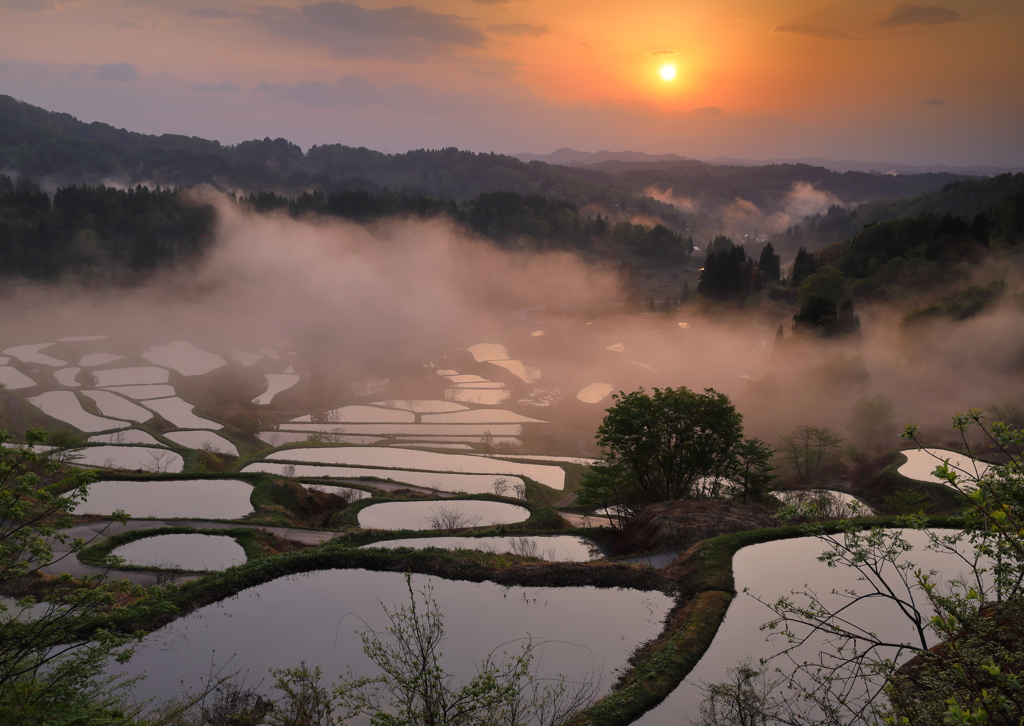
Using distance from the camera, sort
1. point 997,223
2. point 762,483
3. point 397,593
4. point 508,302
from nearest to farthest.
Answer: point 397,593 → point 762,483 → point 997,223 → point 508,302

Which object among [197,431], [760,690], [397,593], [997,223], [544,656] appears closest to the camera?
[760,690]

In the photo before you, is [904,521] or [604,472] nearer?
[904,521]

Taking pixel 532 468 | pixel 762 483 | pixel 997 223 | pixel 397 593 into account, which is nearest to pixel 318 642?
pixel 397 593

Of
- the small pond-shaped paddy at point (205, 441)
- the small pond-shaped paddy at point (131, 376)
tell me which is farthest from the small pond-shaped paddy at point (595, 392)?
the small pond-shaped paddy at point (131, 376)

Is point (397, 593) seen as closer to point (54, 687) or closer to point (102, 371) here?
point (54, 687)

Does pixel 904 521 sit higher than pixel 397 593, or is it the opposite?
pixel 904 521

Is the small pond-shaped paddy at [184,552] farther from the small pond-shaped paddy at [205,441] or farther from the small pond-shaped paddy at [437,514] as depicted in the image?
the small pond-shaped paddy at [205,441]

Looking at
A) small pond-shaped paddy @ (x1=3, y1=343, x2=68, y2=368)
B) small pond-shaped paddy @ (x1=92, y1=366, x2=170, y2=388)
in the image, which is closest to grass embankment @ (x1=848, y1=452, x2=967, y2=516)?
small pond-shaped paddy @ (x1=92, y1=366, x2=170, y2=388)
